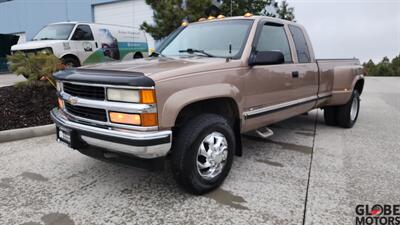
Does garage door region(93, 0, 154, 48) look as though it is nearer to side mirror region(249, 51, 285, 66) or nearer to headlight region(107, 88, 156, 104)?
side mirror region(249, 51, 285, 66)

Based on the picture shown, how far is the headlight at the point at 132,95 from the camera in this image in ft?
8.95

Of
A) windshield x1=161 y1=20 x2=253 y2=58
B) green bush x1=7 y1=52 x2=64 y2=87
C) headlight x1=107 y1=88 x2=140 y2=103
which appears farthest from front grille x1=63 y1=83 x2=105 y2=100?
green bush x1=7 y1=52 x2=64 y2=87

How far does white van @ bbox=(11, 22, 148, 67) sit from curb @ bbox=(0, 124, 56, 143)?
204 inches

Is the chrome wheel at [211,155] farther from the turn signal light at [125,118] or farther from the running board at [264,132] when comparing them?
the running board at [264,132]

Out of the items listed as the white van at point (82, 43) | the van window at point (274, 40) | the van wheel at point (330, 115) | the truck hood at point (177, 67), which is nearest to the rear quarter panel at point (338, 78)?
the van wheel at point (330, 115)

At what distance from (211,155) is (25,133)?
3.62 metres

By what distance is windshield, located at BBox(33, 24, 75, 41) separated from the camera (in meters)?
11.4

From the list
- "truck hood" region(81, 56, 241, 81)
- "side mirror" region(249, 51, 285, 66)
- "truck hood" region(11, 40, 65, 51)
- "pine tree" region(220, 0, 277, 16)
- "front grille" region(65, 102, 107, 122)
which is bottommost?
"front grille" region(65, 102, 107, 122)

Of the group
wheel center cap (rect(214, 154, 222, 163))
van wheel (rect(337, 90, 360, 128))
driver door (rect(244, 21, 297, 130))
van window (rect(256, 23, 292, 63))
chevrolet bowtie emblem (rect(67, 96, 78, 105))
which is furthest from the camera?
van wheel (rect(337, 90, 360, 128))

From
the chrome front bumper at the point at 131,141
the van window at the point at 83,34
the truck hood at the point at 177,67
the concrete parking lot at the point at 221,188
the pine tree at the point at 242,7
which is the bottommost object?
the concrete parking lot at the point at 221,188

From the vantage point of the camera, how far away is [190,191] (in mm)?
3168

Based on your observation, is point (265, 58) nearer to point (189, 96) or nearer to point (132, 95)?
point (189, 96)

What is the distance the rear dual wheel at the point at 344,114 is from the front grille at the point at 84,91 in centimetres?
457

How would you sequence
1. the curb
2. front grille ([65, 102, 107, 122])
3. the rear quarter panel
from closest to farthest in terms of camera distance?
front grille ([65, 102, 107, 122]) → the curb → the rear quarter panel
